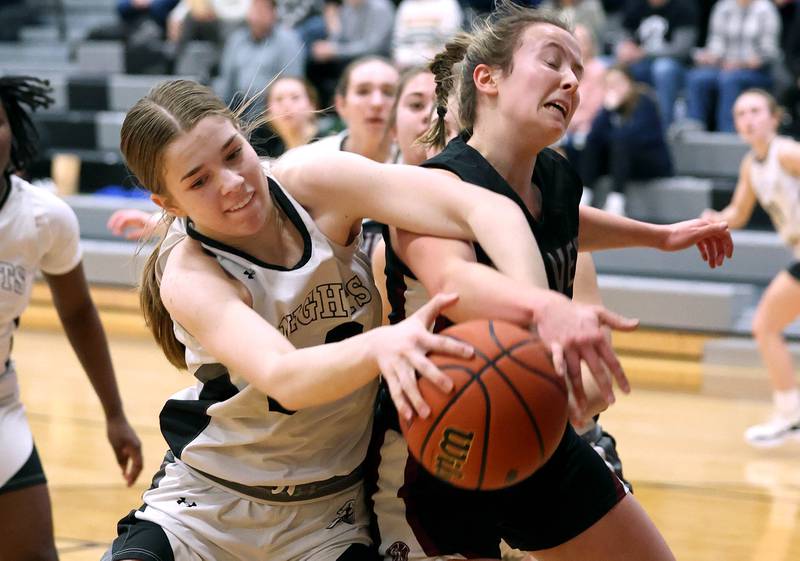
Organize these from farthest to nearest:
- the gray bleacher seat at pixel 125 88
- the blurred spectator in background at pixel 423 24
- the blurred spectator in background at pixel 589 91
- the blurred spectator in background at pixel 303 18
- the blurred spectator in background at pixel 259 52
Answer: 1. the gray bleacher seat at pixel 125 88
2. the blurred spectator in background at pixel 303 18
3. the blurred spectator in background at pixel 259 52
4. the blurred spectator in background at pixel 423 24
5. the blurred spectator in background at pixel 589 91

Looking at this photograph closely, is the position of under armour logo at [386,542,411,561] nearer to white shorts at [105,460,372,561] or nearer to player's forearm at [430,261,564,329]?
white shorts at [105,460,372,561]

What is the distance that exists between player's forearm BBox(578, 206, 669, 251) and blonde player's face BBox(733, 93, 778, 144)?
13.9 feet

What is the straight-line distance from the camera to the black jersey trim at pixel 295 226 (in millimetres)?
2523

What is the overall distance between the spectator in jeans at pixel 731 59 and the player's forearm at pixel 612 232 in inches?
255

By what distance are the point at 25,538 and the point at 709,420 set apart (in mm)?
4287

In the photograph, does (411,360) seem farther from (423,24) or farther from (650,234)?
(423,24)

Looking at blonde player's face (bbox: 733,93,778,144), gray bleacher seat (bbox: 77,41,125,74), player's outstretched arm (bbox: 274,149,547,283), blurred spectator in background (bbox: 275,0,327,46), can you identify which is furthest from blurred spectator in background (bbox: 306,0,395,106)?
player's outstretched arm (bbox: 274,149,547,283)

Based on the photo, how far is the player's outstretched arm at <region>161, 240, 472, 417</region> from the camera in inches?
79.5

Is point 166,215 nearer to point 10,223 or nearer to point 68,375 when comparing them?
point 10,223

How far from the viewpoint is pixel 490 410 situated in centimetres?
209

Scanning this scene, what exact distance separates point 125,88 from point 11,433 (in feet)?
28.0

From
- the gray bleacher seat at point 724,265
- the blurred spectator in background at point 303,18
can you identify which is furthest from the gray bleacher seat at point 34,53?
the gray bleacher seat at point 724,265

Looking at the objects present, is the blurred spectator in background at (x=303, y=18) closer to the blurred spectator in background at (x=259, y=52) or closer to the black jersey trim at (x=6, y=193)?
the blurred spectator in background at (x=259, y=52)

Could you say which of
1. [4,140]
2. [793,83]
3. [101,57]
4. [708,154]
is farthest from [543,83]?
[101,57]
